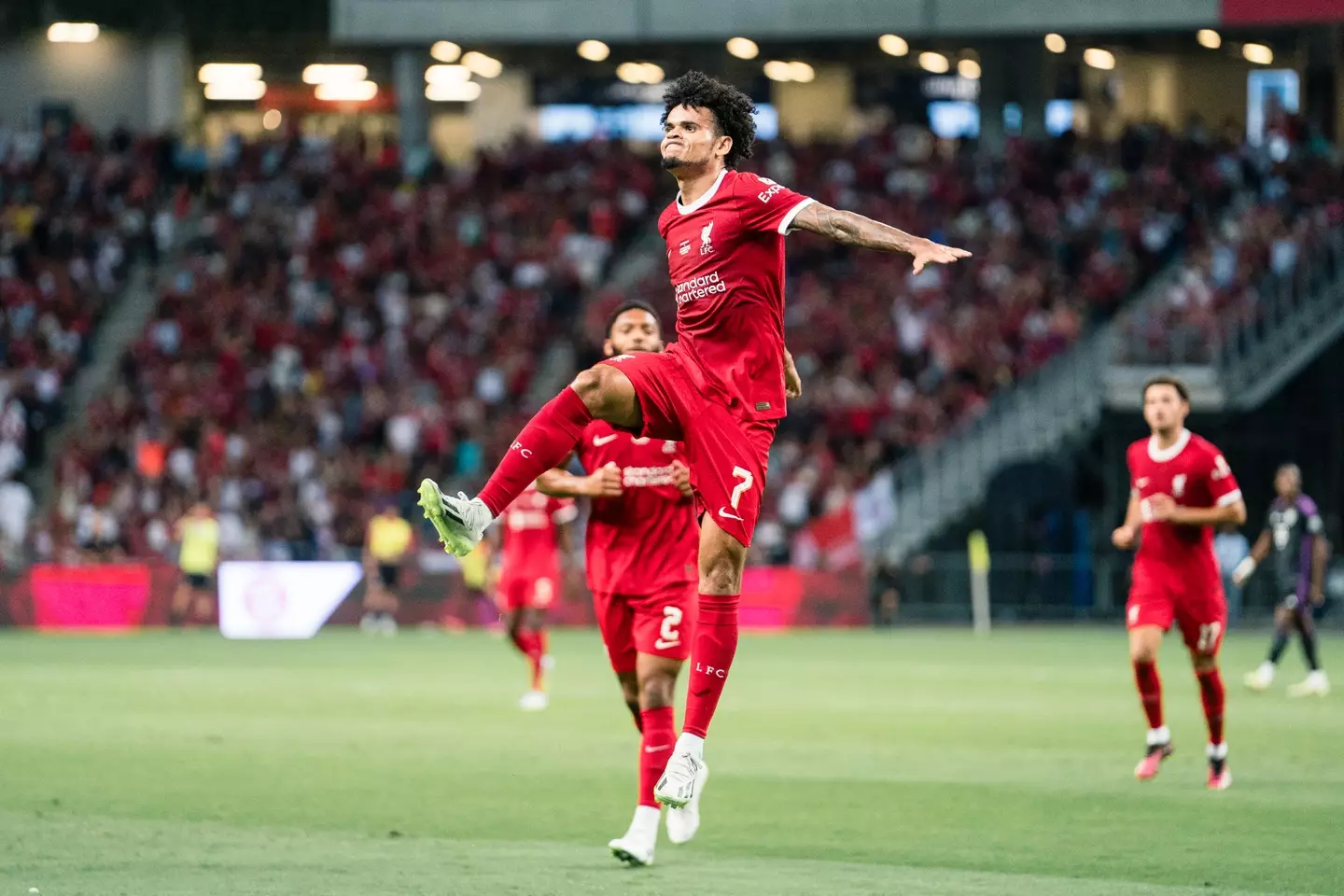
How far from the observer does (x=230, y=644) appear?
96.5ft

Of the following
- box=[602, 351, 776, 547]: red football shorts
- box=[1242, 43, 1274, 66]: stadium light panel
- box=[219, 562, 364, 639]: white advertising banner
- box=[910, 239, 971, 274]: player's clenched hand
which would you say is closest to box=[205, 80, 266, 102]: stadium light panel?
box=[219, 562, 364, 639]: white advertising banner

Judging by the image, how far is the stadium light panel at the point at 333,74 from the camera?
4994cm

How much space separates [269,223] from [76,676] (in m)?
20.3

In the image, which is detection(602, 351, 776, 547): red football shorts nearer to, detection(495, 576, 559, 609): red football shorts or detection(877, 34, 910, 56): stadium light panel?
detection(495, 576, 559, 609): red football shorts

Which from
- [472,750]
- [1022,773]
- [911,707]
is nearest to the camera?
[1022,773]

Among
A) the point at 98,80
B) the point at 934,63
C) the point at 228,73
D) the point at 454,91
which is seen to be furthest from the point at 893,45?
the point at 98,80

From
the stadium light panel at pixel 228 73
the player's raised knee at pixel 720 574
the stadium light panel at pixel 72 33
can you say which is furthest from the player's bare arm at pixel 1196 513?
the stadium light panel at pixel 228 73

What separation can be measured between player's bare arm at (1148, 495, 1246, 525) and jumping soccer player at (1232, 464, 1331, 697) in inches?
311

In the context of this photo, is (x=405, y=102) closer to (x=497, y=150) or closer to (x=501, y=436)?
(x=497, y=150)

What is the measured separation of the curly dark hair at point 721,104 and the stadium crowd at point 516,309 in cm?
2437

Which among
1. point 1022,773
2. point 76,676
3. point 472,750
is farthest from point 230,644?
point 1022,773

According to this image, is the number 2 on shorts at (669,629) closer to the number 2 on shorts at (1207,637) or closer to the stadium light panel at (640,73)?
the number 2 on shorts at (1207,637)

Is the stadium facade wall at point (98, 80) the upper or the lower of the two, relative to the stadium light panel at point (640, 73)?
lower

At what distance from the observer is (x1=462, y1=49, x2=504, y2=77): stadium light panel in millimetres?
45188
